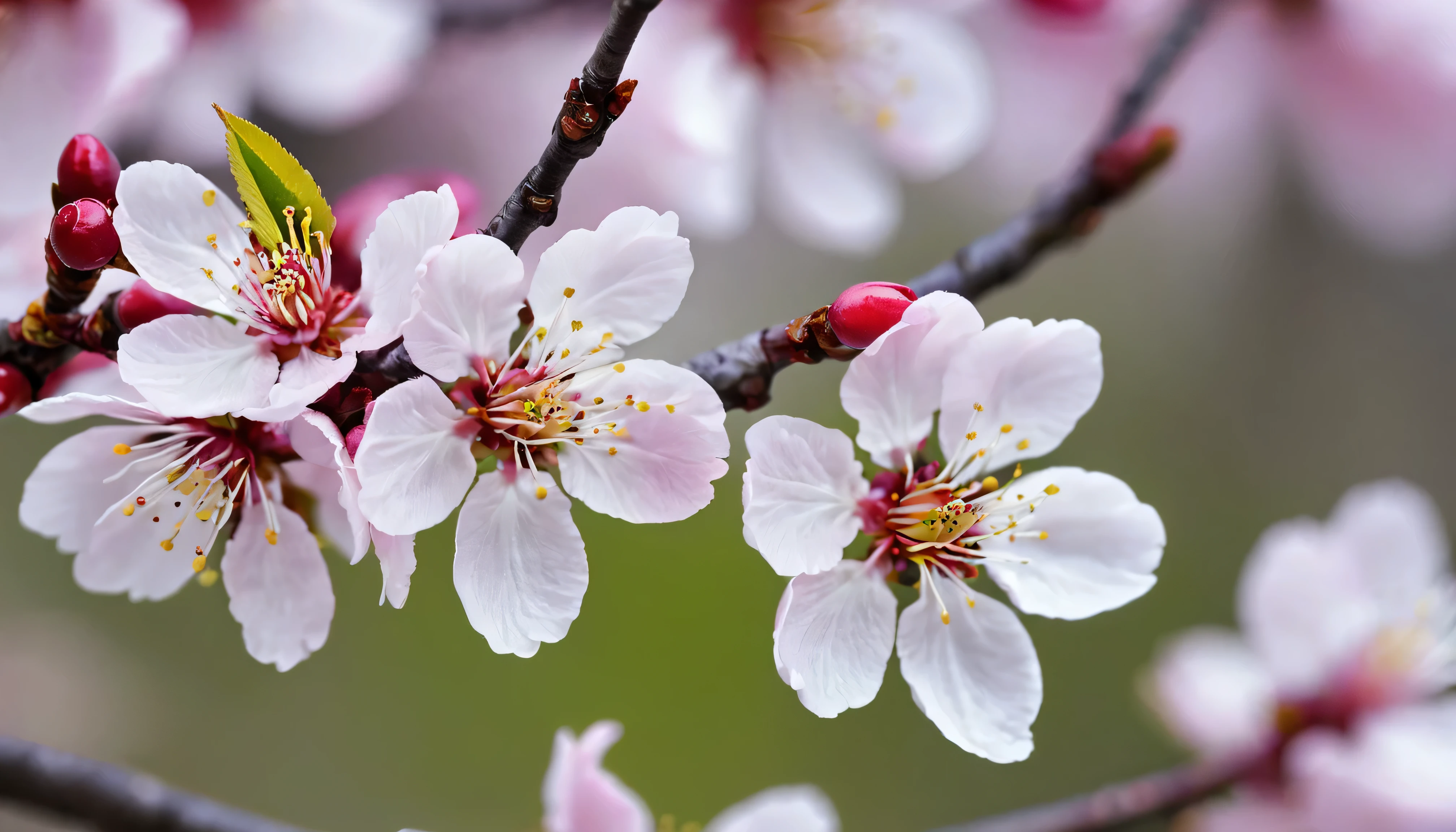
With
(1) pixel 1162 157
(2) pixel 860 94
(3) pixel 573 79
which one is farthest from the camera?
(2) pixel 860 94

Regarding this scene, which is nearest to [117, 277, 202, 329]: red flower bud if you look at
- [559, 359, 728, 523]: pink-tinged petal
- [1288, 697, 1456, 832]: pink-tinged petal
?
[559, 359, 728, 523]: pink-tinged petal

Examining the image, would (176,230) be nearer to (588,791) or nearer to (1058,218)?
(588,791)

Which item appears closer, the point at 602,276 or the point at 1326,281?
the point at 602,276

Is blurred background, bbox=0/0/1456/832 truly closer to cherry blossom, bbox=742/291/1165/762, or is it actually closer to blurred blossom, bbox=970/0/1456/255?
blurred blossom, bbox=970/0/1456/255

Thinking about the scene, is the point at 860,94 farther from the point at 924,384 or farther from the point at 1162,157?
the point at 924,384

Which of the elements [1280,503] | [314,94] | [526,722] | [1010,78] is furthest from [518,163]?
[1280,503]
